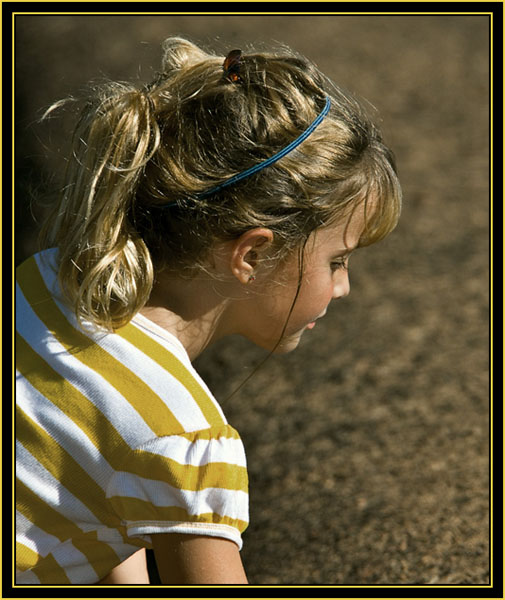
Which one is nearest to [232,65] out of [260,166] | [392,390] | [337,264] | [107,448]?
[260,166]

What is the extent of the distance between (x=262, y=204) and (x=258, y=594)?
0.86 meters

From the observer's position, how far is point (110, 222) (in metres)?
1.73

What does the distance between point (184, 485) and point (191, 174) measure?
0.64 meters

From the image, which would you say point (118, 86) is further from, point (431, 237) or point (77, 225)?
point (431, 237)

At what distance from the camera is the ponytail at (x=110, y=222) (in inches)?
67.4

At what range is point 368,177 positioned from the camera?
6.17 feet

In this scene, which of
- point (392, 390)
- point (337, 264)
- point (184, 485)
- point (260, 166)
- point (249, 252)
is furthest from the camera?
point (392, 390)

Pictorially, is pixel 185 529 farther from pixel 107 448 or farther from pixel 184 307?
pixel 184 307

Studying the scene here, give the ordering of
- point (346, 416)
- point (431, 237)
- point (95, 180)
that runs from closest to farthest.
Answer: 1. point (95, 180)
2. point (346, 416)
3. point (431, 237)

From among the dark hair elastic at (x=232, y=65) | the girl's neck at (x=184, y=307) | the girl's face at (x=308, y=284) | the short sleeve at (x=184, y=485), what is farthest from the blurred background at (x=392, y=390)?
the short sleeve at (x=184, y=485)

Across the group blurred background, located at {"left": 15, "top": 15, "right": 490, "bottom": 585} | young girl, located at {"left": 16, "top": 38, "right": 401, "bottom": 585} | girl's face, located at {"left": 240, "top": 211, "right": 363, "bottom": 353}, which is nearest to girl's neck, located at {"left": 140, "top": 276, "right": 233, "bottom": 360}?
young girl, located at {"left": 16, "top": 38, "right": 401, "bottom": 585}

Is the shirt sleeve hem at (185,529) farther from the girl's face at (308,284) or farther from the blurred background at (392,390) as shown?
the blurred background at (392,390)

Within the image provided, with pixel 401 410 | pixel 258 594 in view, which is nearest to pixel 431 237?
pixel 401 410

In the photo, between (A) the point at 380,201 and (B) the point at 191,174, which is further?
(A) the point at 380,201
